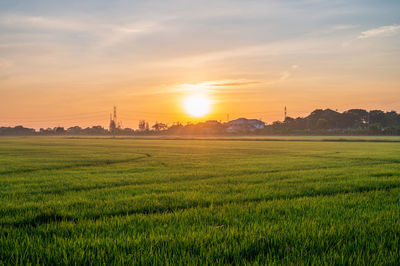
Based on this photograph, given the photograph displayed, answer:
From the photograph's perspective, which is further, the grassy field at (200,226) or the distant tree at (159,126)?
the distant tree at (159,126)

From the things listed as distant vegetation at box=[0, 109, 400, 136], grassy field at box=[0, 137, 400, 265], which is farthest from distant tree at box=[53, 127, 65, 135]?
grassy field at box=[0, 137, 400, 265]

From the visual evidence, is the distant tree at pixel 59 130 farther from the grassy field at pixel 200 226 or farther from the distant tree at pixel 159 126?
the grassy field at pixel 200 226

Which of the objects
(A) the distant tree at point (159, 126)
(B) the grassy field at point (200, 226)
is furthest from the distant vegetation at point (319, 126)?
(B) the grassy field at point (200, 226)

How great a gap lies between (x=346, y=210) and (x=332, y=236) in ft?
7.44

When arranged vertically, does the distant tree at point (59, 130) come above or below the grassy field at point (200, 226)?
above

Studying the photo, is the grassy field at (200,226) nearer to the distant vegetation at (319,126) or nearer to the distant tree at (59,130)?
the distant vegetation at (319,126)

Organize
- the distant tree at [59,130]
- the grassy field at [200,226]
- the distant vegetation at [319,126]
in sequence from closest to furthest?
the grassy field at [200,226]
the distant vegetation at [319,126]
the distant tree at [59,130]

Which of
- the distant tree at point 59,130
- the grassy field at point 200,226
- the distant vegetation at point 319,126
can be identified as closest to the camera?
the grassy field at point 200,226

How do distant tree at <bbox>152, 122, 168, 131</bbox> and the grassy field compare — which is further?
distant tree at <bbox>152, 122, 168, 131</bbox>

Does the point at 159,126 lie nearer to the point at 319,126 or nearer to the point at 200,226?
the point at 319,126

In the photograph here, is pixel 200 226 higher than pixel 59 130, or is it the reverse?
pixel 59 130

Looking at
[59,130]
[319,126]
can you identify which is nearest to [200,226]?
[319,126]

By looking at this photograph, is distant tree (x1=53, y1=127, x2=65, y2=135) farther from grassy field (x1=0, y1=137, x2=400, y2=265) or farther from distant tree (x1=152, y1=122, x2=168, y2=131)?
grassy field (x1=0, y1=137, x2=400, y2=265)

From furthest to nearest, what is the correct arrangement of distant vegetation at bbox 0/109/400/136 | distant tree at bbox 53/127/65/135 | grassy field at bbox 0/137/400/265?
distant tree at bbox 53/127/65/135 → distant vegetation at bbox 0/109/400/136 → grassy field at bbox 0/137/400/265
